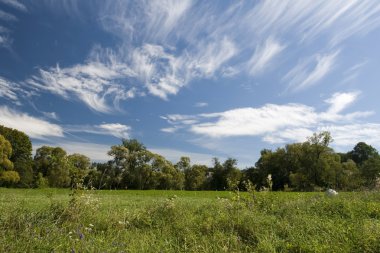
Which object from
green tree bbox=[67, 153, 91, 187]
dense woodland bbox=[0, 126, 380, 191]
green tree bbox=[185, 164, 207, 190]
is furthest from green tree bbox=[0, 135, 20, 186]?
green tree bbox=[67, 153, 91, 187]

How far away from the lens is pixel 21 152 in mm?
59469

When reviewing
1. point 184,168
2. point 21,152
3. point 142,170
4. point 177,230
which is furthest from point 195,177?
point 177,230

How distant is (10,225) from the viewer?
6.50m

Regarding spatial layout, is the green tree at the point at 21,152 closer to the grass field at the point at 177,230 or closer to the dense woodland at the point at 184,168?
the dense woodland at the point at 184,168

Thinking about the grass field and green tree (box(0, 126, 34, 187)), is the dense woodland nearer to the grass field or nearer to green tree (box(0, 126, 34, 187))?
green tree (box(0, 126, 34, 187))

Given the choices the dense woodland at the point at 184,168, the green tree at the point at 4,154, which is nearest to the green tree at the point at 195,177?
the dense woodland at the point at 184,168

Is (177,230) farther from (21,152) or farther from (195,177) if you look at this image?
→ (195,177)

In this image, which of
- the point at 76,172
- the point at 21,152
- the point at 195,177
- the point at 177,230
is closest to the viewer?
the point at 177,230

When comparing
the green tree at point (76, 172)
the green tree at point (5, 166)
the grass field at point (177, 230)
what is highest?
the green tree at point (5, 166)

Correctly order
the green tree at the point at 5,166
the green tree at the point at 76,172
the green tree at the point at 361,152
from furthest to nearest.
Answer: the green tree at the point at 361,152
the green tree at the point at 5,166
the green tree at the point at 76,172

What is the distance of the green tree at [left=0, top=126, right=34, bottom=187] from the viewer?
55938 millimetres

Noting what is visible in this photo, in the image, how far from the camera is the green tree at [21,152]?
55.9 m

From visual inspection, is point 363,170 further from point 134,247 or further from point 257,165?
point 134,247

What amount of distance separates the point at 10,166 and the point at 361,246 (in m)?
53.0
